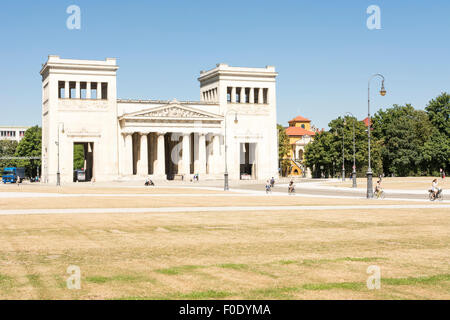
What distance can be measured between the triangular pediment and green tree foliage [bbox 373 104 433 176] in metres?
42.9

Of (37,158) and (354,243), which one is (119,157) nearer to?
(37,158)

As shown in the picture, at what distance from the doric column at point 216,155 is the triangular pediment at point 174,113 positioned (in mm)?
5156

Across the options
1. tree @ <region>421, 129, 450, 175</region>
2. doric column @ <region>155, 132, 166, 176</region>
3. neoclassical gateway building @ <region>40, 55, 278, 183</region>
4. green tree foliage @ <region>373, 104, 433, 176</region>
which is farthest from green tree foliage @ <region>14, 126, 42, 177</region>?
tree @ <region>421, 129, 450, 175</region>

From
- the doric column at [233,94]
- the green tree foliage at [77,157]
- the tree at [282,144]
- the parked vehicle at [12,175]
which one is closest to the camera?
the parked vehicle at [12,175]

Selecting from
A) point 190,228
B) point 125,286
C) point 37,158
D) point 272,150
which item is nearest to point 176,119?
point 272,150

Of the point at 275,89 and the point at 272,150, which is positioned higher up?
the point at 275,89

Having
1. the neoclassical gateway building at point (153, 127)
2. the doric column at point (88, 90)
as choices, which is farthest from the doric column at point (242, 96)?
the doric column at point (88, 90)

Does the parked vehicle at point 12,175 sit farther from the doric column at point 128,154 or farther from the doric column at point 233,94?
the doric column at point 233,94

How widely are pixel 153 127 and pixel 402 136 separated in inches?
2291

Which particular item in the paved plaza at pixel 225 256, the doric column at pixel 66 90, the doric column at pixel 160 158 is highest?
the doric column at pixel 66 90

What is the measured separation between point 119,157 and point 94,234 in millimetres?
100412

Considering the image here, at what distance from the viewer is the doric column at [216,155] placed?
12662 cm
